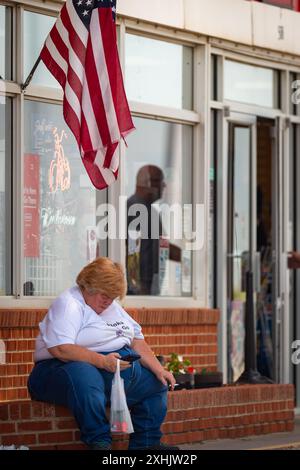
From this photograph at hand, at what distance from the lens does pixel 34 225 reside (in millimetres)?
10250

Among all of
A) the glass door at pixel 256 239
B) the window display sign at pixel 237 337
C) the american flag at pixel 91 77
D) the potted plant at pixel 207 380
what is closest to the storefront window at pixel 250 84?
the glass door at pixel 256 239

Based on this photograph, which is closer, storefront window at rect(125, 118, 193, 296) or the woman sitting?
the woman sitting

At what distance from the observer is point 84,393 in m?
8.51

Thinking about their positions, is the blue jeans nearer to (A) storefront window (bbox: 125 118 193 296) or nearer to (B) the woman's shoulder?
(B) the woman's shoulder

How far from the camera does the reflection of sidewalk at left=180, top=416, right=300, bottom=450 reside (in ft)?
32.9

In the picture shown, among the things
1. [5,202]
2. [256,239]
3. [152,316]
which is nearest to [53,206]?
[5,202]

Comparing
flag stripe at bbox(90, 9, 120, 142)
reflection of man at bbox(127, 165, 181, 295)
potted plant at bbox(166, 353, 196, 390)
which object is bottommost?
potted plant at bbox(166, 353, 196, 390)

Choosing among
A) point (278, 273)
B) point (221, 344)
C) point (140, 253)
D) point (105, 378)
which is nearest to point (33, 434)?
point (105, 378)

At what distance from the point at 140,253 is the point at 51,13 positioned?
7.18 feet

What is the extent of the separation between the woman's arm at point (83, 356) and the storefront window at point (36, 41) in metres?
2.42

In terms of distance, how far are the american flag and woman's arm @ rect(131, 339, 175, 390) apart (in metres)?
1.23

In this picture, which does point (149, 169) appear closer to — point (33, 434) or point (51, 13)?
point (51, 13)

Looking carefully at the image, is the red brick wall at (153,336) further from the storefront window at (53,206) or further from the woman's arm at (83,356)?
the woman's arm at (83,356)

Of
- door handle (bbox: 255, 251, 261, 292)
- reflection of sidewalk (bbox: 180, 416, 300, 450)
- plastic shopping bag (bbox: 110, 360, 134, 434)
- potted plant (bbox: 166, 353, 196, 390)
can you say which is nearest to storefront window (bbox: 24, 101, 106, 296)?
potted plant (bbox: 166, 353, 196, 390)
